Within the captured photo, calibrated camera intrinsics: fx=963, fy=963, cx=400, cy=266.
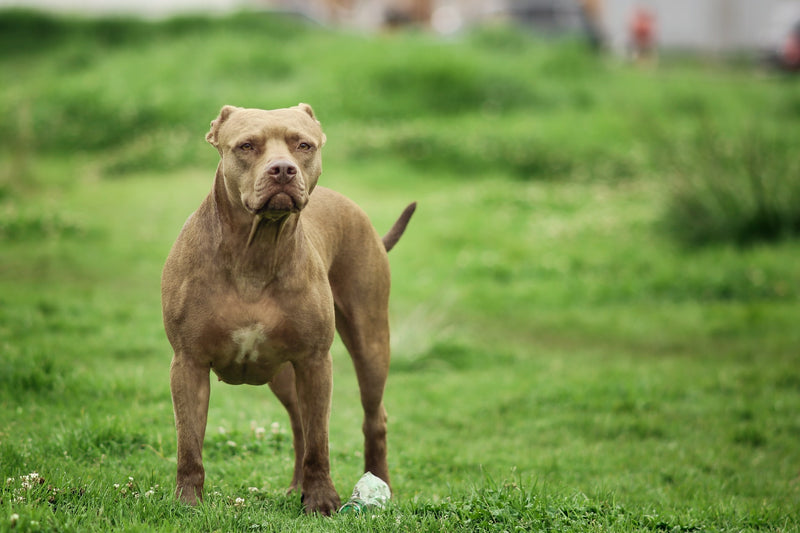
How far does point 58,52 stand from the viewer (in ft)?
71.1

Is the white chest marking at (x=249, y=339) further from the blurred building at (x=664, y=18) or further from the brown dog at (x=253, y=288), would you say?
the blurred building at (x=664, y=18)

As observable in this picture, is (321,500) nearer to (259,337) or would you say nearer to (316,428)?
(316,428)

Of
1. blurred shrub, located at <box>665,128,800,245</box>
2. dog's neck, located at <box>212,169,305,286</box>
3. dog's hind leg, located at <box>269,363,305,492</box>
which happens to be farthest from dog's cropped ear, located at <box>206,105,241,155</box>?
blurred shrub, located at <box>665,128,800,245</box>

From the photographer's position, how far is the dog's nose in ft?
14.0

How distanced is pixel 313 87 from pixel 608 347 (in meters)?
10.7

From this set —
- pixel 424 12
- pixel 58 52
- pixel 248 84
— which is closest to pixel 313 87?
pixel 248 84

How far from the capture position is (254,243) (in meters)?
4.62

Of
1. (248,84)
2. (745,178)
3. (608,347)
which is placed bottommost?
(608,347)

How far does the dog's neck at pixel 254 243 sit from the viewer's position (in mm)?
4629

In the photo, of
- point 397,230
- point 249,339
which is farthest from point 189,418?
point 397,230

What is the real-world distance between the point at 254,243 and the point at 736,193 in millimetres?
9751

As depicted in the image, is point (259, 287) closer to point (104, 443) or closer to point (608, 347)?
point (104, 443)

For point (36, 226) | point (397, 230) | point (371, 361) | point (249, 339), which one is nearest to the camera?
point (249, 339)

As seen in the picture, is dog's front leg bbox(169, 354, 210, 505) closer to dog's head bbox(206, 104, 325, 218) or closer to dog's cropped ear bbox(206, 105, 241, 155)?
dog's head bbox(206, 104, 325, 218)
